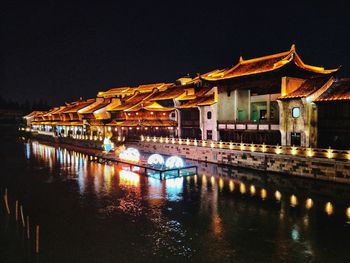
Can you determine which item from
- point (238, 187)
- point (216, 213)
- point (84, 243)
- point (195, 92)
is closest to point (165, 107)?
point (195, 92)

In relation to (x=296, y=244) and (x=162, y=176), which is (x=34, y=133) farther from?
(x=296, y=244)

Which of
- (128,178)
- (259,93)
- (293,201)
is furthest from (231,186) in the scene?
(259,93)

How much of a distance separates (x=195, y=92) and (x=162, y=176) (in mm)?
24297

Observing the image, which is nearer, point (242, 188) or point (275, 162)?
point (242, 188)

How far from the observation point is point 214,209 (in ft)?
71.7

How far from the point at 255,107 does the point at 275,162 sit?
1477 centimetres

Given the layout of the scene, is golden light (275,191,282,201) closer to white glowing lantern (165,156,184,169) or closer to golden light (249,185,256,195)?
golden light (249,185,256,195)

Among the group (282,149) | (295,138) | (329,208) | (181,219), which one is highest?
(295,138)

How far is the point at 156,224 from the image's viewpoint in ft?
62.6

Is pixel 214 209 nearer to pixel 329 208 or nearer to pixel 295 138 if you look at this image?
pixel 329 208

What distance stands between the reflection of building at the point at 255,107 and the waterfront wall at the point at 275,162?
3.07 m

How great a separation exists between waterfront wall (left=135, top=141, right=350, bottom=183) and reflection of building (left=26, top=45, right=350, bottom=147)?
121 inches

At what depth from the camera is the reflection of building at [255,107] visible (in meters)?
31.4

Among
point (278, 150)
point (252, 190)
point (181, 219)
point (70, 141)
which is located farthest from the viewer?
point (70, 141)
